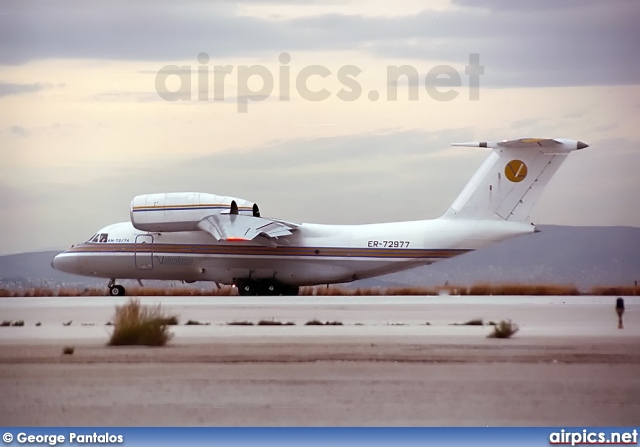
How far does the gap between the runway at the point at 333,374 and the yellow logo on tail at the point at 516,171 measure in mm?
7807

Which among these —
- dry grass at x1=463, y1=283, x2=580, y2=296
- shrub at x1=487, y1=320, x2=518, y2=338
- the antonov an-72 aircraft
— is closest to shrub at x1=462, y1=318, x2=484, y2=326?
shrub at x1=487, y1=320, x2=518, y2=338

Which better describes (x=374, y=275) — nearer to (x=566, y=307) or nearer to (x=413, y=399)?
(x=566, y=307)

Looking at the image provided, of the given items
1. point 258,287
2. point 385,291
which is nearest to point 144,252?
point 258,287

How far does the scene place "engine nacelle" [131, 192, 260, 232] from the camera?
26.3m

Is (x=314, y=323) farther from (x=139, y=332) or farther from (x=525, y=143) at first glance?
(x=525, y=143)

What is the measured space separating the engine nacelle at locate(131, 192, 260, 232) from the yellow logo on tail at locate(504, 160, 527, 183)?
259 inches

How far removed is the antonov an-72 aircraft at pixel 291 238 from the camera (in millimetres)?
25500

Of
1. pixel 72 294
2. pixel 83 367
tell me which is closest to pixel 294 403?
pixel 83 367

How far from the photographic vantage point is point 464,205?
2611 cm

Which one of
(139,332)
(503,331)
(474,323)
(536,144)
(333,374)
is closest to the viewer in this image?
(333,374)

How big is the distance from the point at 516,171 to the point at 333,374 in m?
14.8

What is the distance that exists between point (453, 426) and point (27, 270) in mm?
15733

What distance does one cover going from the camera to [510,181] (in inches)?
1005

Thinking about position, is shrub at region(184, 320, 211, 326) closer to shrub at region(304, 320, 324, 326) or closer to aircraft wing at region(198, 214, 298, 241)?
shrub at region(304, 320, 324, 326)
